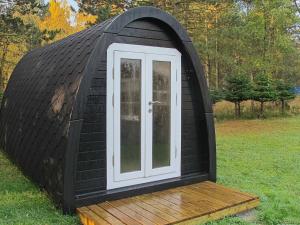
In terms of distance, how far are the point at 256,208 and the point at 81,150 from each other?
2302 mm

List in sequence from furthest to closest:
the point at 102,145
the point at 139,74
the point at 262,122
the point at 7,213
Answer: the point at 262,122
the point at 139,74
the point at 102,145
the point at 7,213

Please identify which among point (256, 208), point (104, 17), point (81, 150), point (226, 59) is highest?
point (104, 17)

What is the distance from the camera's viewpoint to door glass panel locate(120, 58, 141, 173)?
4.63 m

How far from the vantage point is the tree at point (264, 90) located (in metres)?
15.3

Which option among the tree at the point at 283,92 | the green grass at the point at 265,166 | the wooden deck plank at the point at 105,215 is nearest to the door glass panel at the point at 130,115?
the wooden deck plank at the point at 105,215

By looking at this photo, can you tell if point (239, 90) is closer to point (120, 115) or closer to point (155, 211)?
point (120, 115)

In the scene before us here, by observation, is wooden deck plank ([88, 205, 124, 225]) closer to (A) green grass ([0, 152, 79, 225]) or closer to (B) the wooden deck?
(B) the wooden deck

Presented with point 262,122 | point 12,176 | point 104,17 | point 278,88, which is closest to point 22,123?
point 12,176

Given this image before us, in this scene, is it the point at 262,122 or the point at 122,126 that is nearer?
the point at 122,126

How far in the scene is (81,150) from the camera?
427 centimetres

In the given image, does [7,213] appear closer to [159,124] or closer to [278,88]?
[159,124]

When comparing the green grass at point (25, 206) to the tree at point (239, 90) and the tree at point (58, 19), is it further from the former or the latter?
the tree at point (58, 19)

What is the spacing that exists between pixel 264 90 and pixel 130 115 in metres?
12.0

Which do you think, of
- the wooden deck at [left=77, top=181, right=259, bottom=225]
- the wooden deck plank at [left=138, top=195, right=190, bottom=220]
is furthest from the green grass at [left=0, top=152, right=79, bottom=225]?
the wooden deck plank at [left=138, top=195, right=190, bottom=220]
